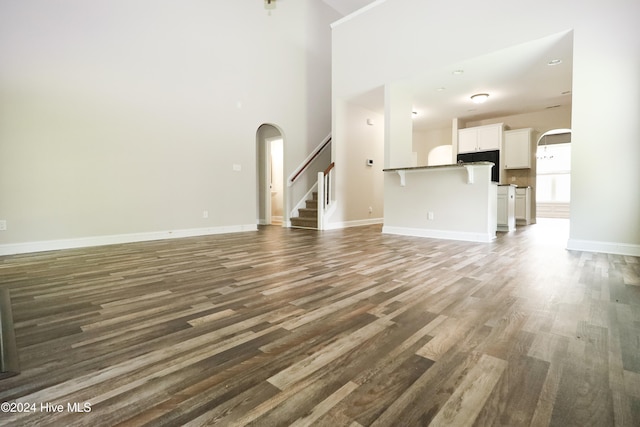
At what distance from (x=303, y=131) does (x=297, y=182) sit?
1172mm

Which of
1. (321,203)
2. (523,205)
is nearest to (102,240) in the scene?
(321,203)

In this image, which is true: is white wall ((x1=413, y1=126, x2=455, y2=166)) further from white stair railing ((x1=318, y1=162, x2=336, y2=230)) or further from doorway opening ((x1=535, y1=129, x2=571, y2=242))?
white stair railing ((x1=318, y1=162, x2=336, y2=230))

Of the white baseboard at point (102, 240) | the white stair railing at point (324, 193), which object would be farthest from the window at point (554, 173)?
the white baseboard at point (102, 240)

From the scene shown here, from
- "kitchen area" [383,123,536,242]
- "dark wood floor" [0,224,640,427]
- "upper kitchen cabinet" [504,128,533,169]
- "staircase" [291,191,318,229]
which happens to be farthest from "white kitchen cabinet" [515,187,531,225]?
"dark wood floor" [0,224,640,427]

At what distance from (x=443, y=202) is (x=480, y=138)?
12.4 ft

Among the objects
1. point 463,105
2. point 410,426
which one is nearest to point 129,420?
point 410,426

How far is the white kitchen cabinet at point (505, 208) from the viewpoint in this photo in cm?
579

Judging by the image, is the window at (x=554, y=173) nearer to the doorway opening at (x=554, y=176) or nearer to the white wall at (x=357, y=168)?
the doorway opening at (x=554, y=176)

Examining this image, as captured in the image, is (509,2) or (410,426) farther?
(509,2)

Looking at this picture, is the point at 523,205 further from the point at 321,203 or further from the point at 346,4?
the point at 346,4

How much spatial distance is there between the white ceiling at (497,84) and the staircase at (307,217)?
2350mm

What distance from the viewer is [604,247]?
11.3ft

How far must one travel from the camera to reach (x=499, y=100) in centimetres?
620

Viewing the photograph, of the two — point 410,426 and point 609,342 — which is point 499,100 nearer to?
point 609,342
